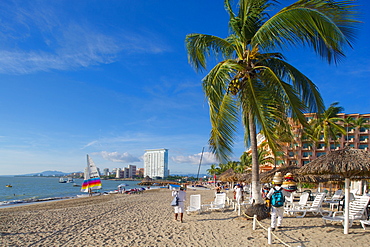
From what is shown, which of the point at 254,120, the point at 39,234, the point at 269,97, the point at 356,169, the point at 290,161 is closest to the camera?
the point at 356,169

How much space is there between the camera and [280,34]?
6773 millimetres

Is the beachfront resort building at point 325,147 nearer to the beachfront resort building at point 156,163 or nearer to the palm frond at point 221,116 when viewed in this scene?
the palm frond at point 221,116

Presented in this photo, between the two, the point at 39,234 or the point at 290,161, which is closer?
the point at 39,234

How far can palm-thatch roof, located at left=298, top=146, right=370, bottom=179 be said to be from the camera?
6.57 m

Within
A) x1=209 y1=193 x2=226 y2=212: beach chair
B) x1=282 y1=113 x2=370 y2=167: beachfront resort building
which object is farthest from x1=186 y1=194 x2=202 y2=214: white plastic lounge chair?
x1=282 y1=113 x2=370 y2=167: beachfront resort building

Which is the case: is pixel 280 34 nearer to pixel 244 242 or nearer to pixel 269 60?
pixel 269 60

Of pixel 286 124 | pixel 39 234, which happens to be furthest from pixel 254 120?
pixel 39 234

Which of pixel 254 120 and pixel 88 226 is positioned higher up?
pixel 254 120

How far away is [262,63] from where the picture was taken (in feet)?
27.1

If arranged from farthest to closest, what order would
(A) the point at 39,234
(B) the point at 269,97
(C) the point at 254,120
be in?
(A) the point at 39,234, (C) the point at 254,120, (B) the point at 269,97

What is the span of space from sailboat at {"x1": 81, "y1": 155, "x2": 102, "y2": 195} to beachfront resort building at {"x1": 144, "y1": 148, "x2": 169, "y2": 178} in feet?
431

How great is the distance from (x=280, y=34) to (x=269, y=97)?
5.29 feet

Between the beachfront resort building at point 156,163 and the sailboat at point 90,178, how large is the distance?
131 meters

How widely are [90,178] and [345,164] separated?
3307 cm
